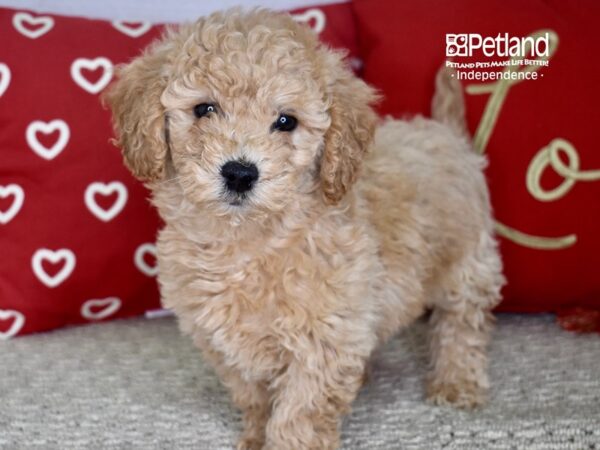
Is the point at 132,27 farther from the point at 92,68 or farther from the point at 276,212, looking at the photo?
the point at 276,212

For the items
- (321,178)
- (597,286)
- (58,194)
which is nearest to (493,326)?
(597,286)

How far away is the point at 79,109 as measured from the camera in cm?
191

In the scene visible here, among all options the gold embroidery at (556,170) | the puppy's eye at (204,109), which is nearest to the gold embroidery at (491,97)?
the gold embroidery at (556,170)

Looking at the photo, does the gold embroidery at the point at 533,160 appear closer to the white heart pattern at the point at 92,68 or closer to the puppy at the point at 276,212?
the puppy at the point at 276,212

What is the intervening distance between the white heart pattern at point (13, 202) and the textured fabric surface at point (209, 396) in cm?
32

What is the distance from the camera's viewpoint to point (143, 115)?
137cm

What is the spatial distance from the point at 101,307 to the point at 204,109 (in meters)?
0.85

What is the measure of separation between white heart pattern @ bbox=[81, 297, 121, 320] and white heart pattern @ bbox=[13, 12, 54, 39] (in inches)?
27.0

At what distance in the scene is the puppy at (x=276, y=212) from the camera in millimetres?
1331

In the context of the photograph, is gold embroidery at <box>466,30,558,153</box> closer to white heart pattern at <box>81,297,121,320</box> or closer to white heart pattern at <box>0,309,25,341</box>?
white heart pattern at <box>81,297,121,320</box>

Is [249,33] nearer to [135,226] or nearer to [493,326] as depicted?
[135,226]

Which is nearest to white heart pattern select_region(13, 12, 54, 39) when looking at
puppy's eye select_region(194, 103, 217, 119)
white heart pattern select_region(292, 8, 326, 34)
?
white heart pattern select_region(292, 8, 326, 34)

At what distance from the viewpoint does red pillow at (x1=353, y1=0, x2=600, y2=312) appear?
6.24ft

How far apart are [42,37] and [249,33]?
2.63ft
